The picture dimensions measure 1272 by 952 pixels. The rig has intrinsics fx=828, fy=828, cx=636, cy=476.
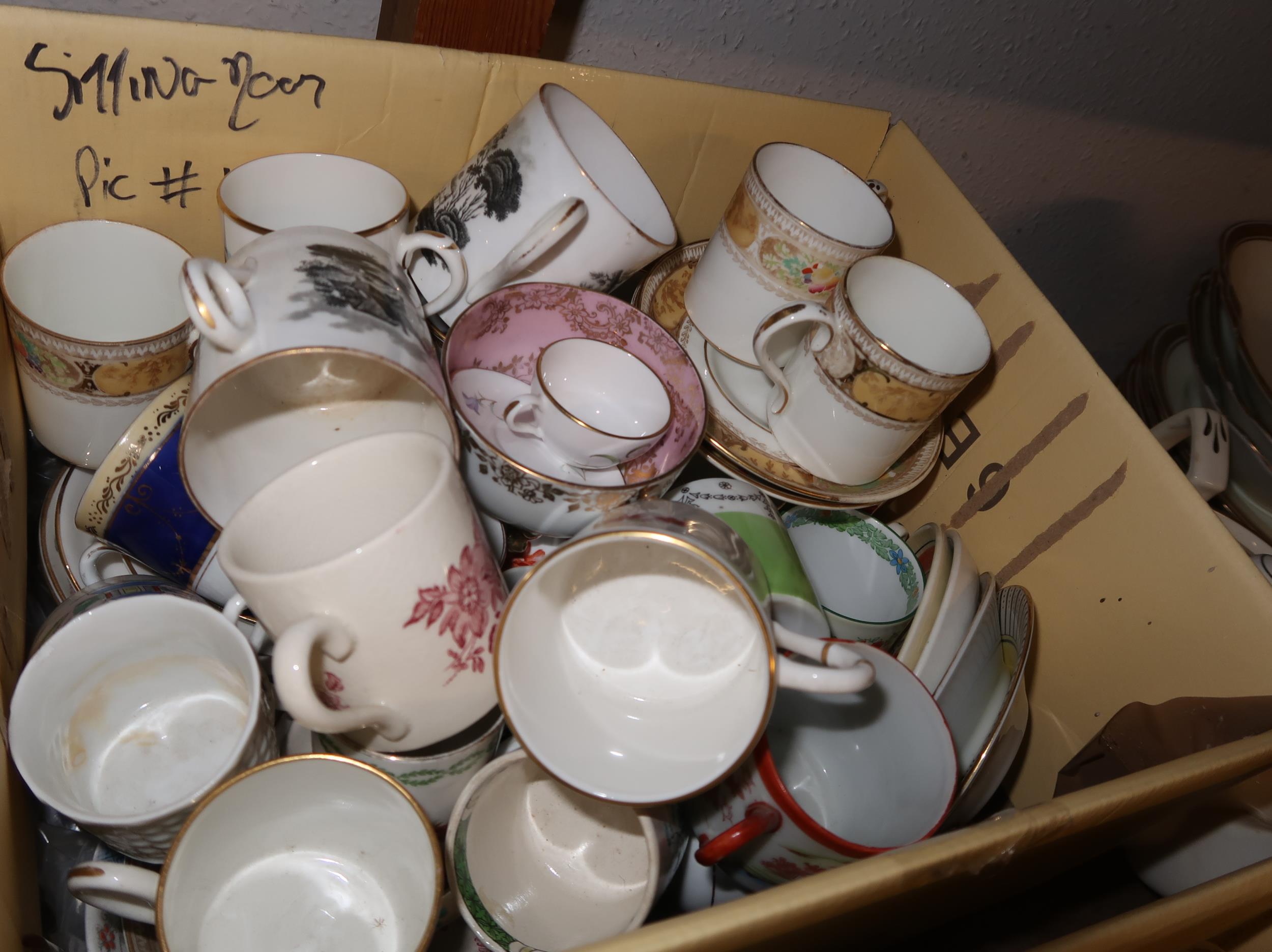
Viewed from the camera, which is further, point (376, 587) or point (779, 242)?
point (779, 242)

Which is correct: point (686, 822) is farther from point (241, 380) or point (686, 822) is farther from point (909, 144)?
point (909, 144)

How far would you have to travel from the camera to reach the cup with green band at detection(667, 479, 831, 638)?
2.06 ft

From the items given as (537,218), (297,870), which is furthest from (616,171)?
(297,870)

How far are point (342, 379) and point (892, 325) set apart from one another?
1.64ft

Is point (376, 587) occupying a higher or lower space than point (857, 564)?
higher

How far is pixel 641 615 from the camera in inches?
23.7

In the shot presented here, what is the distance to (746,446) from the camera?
29.5 inches

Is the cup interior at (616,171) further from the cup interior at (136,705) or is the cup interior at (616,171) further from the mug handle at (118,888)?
the mug handle at (118,888)

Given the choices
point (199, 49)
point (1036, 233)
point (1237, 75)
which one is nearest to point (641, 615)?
point (199, 49)

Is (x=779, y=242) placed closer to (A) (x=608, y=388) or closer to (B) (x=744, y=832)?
(A) (x=608, y=388)

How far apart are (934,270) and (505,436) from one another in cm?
50

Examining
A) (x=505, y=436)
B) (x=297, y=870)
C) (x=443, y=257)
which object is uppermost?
(x=443, y=257)

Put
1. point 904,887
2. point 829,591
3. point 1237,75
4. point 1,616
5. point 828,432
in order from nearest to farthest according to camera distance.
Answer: point 904,887 → point 1,616 → point 828,432 → point 829,591 → point 1237,75

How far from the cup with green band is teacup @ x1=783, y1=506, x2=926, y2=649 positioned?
0.09 metres
